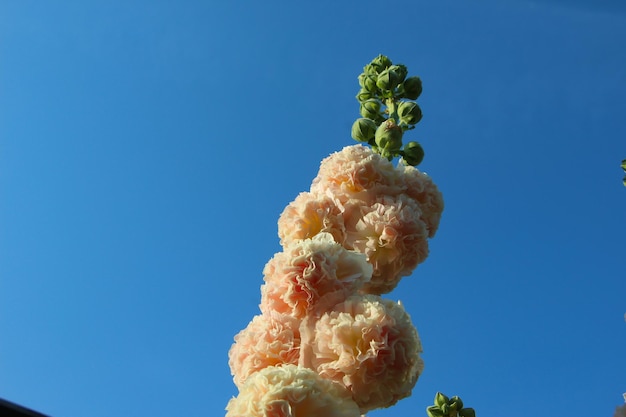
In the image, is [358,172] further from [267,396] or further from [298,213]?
[267,396]

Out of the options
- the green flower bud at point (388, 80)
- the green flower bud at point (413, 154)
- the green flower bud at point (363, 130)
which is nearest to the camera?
the green flower bud at point (413, 154)

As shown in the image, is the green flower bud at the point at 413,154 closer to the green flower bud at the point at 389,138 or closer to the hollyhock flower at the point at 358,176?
the green flower bud at the point at 389,138

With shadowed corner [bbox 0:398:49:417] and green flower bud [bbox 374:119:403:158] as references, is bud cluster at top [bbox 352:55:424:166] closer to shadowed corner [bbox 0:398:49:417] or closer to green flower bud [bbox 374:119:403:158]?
green flower bud [bbox 374:119:403:158]

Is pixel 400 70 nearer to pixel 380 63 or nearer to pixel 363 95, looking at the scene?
pixel 380 63

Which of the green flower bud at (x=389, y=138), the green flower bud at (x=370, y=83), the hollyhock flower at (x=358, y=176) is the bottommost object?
the hollyhock flower at (x=358, y=176)

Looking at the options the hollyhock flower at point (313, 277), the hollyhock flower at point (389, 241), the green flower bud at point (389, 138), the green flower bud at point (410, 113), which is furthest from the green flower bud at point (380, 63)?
the hollyhock flower at point (313, 277)

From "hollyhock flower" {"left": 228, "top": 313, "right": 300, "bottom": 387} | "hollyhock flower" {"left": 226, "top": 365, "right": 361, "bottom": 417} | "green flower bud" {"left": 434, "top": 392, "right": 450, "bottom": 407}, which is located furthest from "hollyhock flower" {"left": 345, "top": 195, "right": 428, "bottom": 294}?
"green flower bud" {"left": 434, "top": 392, "right": 450, "bottom": 407}

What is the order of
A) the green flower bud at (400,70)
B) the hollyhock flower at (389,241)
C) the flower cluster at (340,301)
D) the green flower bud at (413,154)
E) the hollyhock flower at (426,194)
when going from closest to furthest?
the flower cluster at (340,301) < the hollyhock flower at (389,241) < the hollyhock flower at (426,194) < the green flower bud at (413,154) < the green flower bud at (400,70)
